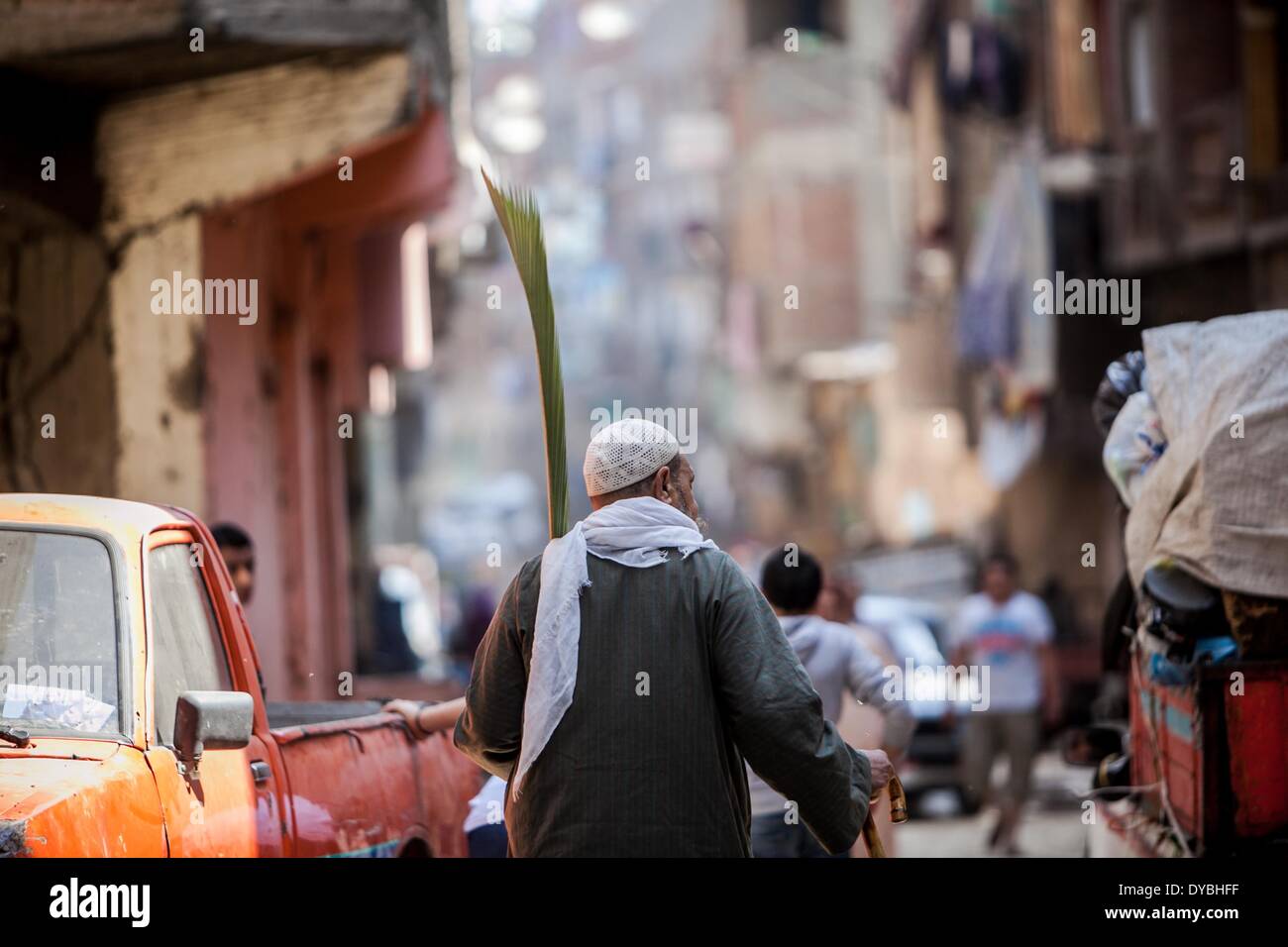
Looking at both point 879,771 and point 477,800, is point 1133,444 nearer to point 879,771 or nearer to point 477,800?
point 879,771

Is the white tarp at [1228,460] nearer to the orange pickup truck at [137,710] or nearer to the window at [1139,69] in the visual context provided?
the orange pickup truck at [137,710]

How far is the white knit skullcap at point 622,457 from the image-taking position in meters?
4.44

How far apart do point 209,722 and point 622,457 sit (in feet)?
3.68

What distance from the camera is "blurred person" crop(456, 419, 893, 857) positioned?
4.20 m

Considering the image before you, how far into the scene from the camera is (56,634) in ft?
14.9

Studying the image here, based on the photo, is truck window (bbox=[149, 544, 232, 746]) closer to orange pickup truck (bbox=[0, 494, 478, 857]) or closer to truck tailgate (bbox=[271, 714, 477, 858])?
orange pickup truck (bbox=[0, 494, 478, 857])

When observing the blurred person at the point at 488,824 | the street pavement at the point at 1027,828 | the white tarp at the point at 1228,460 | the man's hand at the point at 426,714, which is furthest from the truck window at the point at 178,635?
the street pavement at the point at 1027,828

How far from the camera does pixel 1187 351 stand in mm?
5699

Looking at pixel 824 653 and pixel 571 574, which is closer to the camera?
pixel 571 574

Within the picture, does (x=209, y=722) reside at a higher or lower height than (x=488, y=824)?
higher

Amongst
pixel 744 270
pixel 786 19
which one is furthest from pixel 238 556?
pixel 744 270

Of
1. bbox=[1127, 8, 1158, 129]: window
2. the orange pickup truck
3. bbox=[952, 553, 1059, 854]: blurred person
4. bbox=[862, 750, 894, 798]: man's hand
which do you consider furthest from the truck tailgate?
bbox=[1127, 8, 1158, 129]: window

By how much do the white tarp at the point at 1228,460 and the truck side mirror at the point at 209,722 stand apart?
273cm
